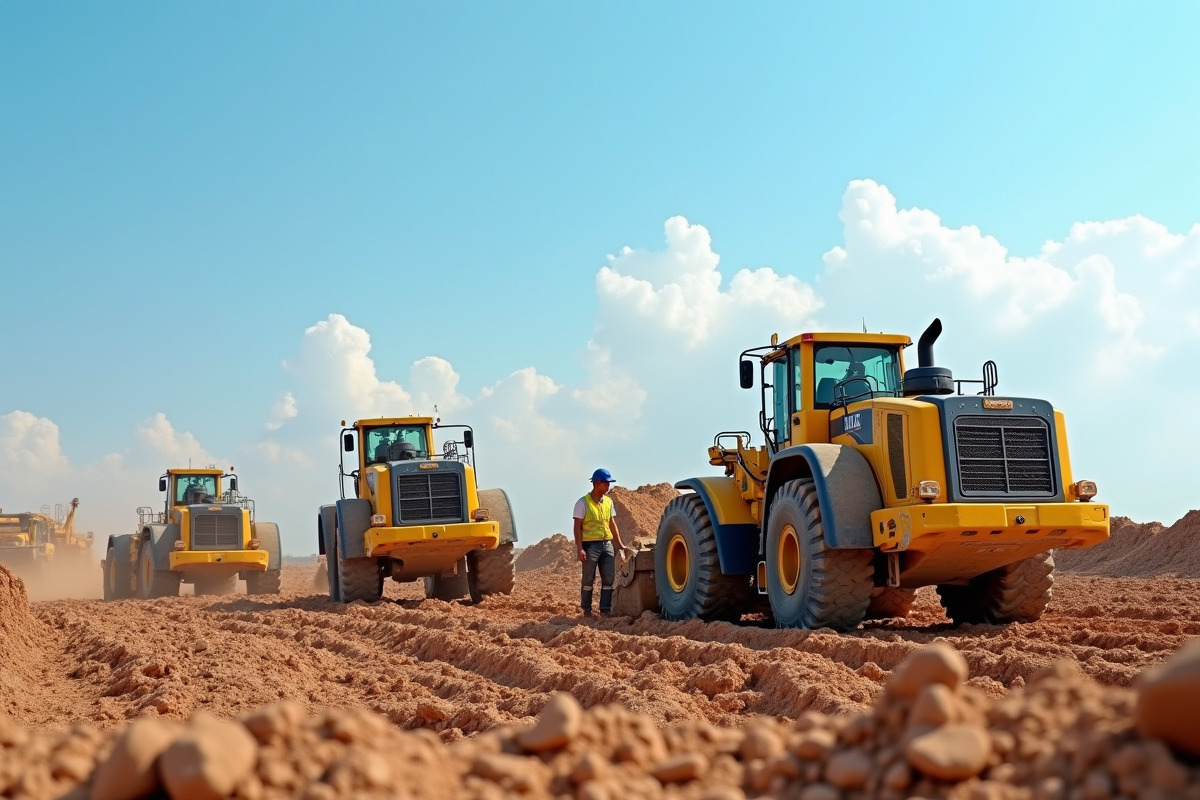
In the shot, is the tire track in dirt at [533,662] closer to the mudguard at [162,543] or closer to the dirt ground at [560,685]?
the dirt ground at [560,685]

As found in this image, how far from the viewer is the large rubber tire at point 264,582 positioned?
21.7 meters

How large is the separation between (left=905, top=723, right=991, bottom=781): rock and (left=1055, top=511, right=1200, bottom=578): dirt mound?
1858 cm

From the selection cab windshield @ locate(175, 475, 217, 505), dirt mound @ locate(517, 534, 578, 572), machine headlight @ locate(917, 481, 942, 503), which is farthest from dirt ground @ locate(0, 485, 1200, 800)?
dirt mound @ locate(517, 534, 578, 572)

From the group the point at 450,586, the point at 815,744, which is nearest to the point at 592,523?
the point at 450,586

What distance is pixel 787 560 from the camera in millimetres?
9742

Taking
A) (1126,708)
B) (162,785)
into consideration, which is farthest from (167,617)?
(1126,708)

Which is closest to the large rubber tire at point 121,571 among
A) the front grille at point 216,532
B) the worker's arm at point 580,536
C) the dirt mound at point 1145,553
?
the front grille at point 216,532

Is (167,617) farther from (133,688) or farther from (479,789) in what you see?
(479,789)

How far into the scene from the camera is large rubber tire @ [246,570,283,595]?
21719 mm

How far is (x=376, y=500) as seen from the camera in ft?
48.1

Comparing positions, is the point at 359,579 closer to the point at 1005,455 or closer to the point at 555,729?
the point at 1005,455

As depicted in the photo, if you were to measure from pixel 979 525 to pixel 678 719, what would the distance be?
345 cm

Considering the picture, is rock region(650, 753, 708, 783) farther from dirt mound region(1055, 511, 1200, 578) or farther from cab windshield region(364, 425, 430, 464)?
dirt mound region(1055, 511, 1200, 578)

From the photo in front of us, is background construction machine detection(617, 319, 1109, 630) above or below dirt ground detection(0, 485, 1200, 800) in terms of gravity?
above
